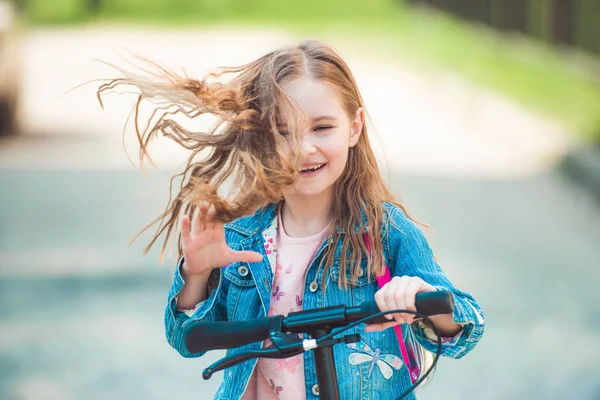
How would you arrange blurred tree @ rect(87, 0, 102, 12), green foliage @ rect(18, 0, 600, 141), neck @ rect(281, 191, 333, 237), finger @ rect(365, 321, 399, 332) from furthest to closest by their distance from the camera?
blurred tree @ rect(87, 0, 102, 12) → green foliage @ rect(18, 0, 600, 141) → neck @ rect(281, 191, 333, 237) → finger @ rect(365, 321, 399, 332)

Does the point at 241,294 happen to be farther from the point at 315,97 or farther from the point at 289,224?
the point at 315,97

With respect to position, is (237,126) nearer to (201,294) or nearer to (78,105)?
(201,294)

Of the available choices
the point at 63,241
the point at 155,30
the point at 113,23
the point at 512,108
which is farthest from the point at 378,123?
the point at 113,23

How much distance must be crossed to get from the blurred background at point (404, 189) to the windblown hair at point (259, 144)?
0.19 m

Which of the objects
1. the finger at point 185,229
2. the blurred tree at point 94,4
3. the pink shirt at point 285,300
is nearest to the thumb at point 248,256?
the finger at point 185,229

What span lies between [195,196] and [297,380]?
1.80 ft

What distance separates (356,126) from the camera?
272 cm

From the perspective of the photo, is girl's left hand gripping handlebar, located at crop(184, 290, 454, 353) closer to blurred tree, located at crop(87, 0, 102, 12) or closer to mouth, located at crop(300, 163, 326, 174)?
mouth, located at crop(300, 163, 326, 174)

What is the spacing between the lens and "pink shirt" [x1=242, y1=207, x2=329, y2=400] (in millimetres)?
2535

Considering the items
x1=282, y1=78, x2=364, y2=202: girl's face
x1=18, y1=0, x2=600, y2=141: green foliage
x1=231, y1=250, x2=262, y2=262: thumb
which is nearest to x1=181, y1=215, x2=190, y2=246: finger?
x1=231, y1=250, x2=262, y2=262: thumb

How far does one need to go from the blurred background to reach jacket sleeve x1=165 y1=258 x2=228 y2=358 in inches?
12.0

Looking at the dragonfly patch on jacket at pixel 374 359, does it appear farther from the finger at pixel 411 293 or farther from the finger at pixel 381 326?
the finger at pixel 411 293

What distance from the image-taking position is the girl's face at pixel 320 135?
249cm

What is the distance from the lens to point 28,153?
40.2 ft
